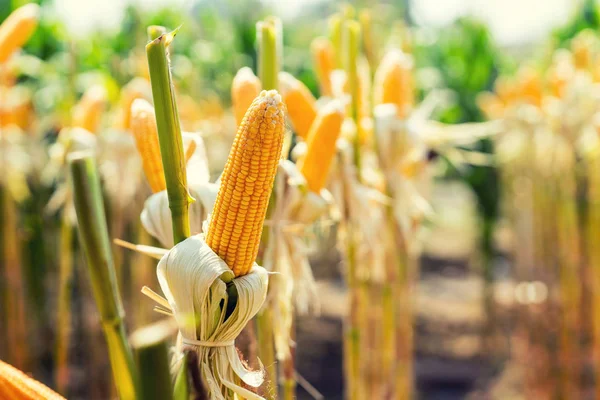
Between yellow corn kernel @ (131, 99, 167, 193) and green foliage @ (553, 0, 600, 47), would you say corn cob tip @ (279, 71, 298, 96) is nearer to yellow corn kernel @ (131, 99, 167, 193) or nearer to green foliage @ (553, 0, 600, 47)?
yellow corn kernel @ (131, 99, 167, 193)

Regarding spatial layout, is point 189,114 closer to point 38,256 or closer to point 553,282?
point 38,256

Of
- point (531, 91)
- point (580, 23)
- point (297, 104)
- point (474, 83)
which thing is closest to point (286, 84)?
point (297, 104)

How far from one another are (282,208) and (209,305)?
16.2 inches

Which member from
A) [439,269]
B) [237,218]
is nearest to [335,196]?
[237,218]

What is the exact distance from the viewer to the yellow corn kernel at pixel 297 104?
3.45 feet

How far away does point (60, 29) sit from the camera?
4188 millimetres

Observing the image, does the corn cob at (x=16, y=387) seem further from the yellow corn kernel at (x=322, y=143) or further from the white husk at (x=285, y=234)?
the yellow corn kernel at (x=322, y=143)

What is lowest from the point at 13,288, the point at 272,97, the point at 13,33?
the point at 13,288

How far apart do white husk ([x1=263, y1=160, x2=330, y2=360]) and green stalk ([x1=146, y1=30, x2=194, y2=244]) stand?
354mm

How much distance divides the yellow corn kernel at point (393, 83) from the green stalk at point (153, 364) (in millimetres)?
1070

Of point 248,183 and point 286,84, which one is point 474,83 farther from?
point 248,183

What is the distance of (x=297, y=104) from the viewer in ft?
3.51

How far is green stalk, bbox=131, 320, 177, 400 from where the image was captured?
43cm

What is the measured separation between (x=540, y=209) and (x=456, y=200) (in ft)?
34.0
